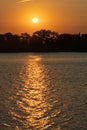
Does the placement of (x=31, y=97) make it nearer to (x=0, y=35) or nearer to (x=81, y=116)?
(x=81, y=116)

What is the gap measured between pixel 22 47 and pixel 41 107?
14026 cm

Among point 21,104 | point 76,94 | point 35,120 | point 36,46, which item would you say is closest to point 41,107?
point 21,104

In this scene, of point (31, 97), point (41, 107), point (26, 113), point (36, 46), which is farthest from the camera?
point (36, 46)

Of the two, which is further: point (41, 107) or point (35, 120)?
point (41, 107)

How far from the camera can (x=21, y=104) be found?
2139cm

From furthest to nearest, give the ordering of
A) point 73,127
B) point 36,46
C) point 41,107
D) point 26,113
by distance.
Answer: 1. point 36,46
2. point 41,107
3. point 26,113
4. point 73,127

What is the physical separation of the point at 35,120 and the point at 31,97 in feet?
22.8

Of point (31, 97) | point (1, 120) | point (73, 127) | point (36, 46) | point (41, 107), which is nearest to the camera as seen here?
point (73, 127)

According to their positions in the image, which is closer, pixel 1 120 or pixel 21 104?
pixel 1 120

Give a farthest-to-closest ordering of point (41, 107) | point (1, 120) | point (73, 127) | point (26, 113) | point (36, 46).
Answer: point (36, 46) → point (41, 107) → point (26, 113) → point (1, 120) → point (73, 127)

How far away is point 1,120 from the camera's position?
17.1m

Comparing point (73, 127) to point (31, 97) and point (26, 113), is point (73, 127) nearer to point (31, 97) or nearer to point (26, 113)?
point (26, 113)

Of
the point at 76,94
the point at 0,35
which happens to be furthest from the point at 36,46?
the point at 76,94

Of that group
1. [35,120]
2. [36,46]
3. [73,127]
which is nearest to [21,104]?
[35,120]
